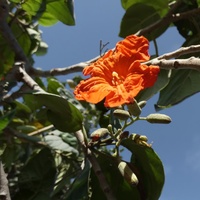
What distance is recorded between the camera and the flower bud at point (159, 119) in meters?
1.51

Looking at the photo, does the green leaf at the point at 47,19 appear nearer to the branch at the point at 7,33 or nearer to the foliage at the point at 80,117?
the foliage at the point at 80,117

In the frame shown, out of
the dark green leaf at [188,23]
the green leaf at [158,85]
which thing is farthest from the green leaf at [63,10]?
the green leaf at [158,85]

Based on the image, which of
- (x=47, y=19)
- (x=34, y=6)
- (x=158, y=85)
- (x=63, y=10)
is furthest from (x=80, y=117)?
(x=47, y=19)

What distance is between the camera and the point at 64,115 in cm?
182

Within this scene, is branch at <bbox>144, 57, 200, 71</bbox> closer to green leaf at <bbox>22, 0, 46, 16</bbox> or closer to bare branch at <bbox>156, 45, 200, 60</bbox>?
bare branch at <bbox>156, 45, 200, 60</bbox>

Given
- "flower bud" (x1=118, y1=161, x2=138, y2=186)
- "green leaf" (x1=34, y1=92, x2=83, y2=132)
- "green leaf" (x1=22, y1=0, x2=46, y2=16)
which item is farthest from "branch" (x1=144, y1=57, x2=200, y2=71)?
"green leaf" (x1=22, y1=0, x2=46, y2=16)

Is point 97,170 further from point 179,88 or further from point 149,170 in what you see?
point 179,88

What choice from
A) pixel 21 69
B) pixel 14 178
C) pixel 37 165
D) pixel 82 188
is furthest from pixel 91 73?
pixel 14 178

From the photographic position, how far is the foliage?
1649mm

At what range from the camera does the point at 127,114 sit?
1495 mm

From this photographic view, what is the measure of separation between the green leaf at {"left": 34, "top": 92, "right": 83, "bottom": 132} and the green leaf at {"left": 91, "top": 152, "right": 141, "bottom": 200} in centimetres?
16

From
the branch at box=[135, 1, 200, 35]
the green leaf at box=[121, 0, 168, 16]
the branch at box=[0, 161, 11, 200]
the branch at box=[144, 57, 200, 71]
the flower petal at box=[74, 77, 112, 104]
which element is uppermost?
the branch at box=[144, 57, 200, 71]

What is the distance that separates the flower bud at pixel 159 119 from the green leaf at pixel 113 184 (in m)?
0.29

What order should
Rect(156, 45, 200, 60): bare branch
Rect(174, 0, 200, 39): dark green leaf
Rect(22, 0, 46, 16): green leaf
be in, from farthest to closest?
Rect(22, 0, 46, 16): green leaf
Rect(174, 0, 200, 39): dark green leaf
Rect(156, 45, 200, 60): bare branch
